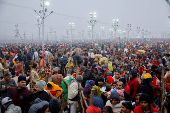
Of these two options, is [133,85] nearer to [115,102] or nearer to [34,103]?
[115,102]

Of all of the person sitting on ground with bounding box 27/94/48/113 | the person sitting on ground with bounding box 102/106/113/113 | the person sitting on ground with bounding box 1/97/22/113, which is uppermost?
the person sitting on ground with bounding box 27/94/48/113

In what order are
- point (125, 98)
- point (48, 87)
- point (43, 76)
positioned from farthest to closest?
point (43, 76), point (48, 87), point (125, 98)

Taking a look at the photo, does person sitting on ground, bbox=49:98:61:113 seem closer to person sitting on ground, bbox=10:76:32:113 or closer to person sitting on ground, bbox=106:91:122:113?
person sitting on ground, bbox=10:76:32:113

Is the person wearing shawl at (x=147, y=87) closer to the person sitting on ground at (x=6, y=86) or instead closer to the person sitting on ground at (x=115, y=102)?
the person sitting on ground at (x=115, y=102)

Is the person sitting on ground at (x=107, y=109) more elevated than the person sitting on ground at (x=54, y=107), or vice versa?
the person sitting on ground at (x=54, y=107)

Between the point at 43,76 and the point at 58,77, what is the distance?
7.92 feet

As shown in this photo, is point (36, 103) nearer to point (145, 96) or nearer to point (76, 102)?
point (76, 102)

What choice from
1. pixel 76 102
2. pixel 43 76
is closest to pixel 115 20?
pixel 43 76

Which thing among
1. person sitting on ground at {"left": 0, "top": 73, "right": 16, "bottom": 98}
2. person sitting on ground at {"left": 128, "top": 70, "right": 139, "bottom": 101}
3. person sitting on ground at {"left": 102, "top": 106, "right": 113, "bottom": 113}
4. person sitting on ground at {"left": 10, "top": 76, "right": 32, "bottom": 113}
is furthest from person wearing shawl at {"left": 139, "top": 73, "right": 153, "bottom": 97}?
person sitting on ground at {"left": 0, "top": 73, "right": 16, "bottom": 98}

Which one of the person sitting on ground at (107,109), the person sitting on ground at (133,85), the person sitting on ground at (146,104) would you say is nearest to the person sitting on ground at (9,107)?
the person sitting on ground at (107,109)

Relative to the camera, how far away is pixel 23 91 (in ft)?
13.2

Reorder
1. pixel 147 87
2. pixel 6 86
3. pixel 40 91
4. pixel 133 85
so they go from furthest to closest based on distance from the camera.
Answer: pixel 133 85, pixel 6 86, pixel 147 87, pixel 40 91

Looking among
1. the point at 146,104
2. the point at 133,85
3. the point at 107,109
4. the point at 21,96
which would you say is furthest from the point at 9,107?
the point at 133,85

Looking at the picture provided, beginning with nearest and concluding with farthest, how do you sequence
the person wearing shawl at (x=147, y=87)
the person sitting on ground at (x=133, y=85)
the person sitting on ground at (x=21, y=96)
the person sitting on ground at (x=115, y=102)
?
the person sitting on ground at (x=115, y=102), the person sitting on ground at (x=21, y=96), the person wearing shawl at (x=147, y=87), the person sitting on ground at (x=133, y=85)
